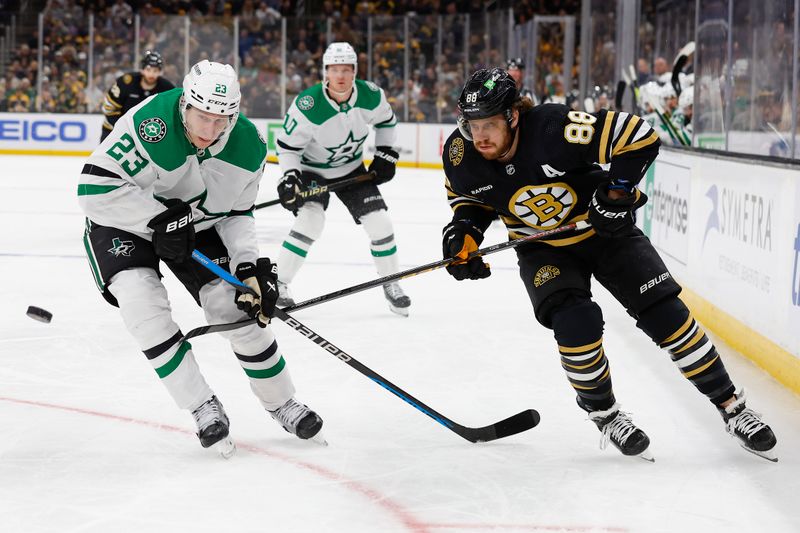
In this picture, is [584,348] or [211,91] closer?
[211,91]

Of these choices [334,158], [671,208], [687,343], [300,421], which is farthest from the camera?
[671,208]

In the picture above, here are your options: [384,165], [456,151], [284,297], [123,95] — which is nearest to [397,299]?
[284,297]

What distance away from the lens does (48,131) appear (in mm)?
12891

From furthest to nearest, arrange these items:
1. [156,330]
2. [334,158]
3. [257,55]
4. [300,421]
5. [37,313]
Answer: [257,55] < [334,158] < [37,313] < [300,421] < [156,330]

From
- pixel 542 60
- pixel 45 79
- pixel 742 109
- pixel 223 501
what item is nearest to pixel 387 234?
pixel 742 109

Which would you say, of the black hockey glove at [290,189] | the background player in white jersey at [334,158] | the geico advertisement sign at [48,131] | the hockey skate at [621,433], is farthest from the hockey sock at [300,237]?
the geico advertisement sign at [48,131]

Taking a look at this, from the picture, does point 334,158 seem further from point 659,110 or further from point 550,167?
point 659,110

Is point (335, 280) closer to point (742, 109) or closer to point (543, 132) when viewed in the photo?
point (742, 109)

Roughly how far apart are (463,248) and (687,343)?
61 centimetres

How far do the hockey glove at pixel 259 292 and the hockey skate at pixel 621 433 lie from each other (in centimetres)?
86

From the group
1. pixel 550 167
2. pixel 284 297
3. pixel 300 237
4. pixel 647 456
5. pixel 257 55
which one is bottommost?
pixel 647 456

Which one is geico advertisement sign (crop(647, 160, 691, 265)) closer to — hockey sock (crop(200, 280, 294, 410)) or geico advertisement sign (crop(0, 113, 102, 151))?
hockey sock (crop(200, 280, 294, 410))

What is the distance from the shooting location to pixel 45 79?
42.4 feet

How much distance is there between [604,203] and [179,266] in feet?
3.55
